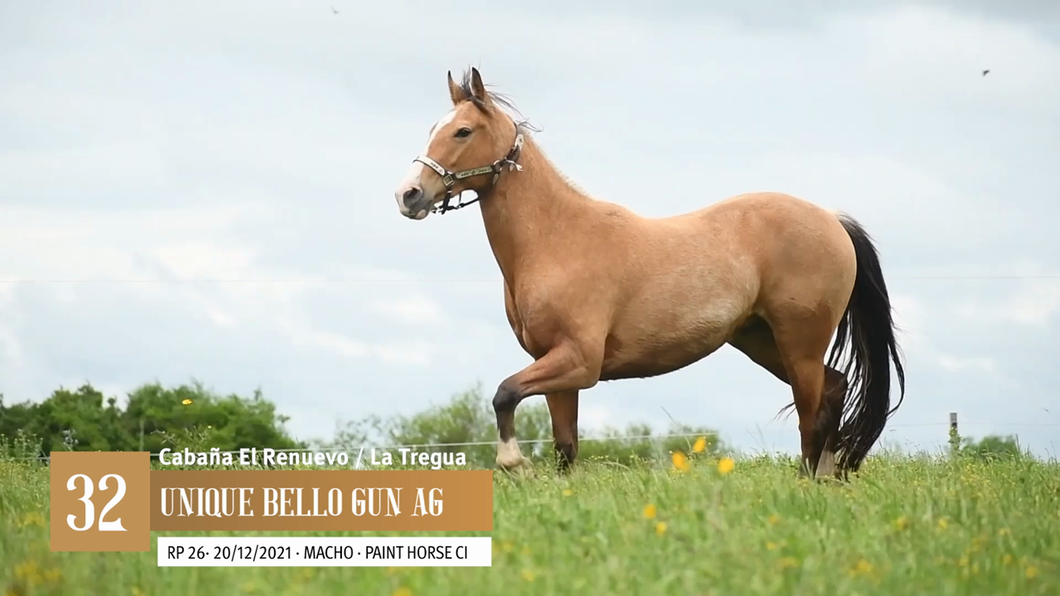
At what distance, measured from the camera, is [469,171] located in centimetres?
805

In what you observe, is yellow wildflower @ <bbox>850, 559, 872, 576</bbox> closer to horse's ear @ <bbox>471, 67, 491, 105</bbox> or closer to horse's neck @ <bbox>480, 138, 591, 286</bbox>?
horse's neck @ <bbox>480, 138, 591, 286</bbox>

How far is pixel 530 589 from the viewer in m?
4.56

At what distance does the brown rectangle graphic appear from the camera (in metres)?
5.91

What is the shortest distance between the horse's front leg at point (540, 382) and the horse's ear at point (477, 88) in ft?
A: 5.49

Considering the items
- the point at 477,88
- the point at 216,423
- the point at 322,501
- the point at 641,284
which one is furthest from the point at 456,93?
the point at 216,423

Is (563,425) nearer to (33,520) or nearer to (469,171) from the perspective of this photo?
(469,171)

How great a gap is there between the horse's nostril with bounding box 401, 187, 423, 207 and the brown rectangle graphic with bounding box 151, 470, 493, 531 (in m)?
1.73

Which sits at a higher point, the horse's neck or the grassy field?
the horse's neck

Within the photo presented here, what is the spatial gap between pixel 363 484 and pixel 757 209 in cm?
363

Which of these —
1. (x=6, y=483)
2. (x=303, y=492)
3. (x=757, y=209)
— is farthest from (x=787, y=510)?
(x=6, y=483)

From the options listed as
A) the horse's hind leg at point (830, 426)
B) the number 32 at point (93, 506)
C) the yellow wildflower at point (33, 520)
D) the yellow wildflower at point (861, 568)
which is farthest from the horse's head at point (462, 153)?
the yellow wildflower at point (861, 568)

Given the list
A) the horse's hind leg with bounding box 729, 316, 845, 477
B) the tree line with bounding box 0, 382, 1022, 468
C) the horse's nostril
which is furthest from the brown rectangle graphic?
the tree line with bounding box 0, 382, 1022, 468

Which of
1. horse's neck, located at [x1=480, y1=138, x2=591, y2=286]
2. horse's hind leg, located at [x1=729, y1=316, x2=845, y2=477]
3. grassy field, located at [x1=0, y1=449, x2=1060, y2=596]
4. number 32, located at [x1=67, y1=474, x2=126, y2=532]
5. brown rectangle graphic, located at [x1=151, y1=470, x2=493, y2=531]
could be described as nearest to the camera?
grassy field, located at [x1=0, y1=449, x2=1060, y2=596]

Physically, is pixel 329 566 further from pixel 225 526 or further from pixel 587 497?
pixel 587 497
